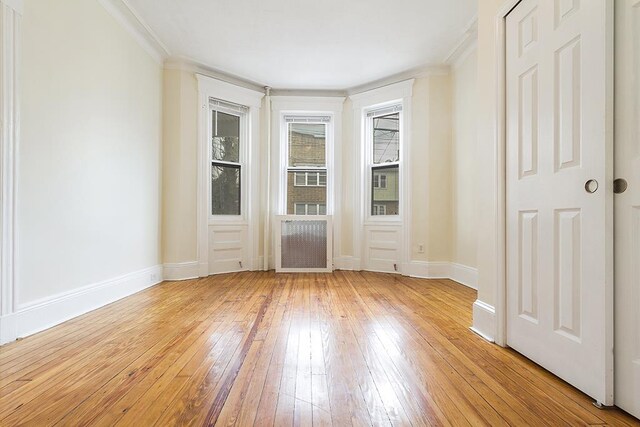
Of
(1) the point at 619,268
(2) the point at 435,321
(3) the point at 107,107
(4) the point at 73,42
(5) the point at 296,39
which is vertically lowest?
(2) the point at 435,321

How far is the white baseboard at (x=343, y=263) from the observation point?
5093 millimetres

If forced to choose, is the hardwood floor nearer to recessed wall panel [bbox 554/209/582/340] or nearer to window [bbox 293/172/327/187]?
recessed wall panel [bbox 554/209/582/340]

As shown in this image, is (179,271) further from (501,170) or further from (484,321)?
(501,170)

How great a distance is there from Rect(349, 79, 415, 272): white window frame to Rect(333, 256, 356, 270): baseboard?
0.08 metres

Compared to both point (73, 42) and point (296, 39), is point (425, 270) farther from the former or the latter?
point (73, 42)

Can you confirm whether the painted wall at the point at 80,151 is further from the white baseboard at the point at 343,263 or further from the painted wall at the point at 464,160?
the painted wall at the point at 464,160

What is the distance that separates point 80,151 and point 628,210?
3.39 m

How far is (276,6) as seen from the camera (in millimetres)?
3164

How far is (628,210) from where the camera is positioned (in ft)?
4.28

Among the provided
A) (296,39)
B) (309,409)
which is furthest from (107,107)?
(309,409)

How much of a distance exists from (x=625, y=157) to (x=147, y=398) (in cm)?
213

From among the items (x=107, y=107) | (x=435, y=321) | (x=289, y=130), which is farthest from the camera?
(x=289, y=130)

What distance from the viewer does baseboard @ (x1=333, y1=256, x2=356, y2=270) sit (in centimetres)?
509

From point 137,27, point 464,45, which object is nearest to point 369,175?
point 464,45
